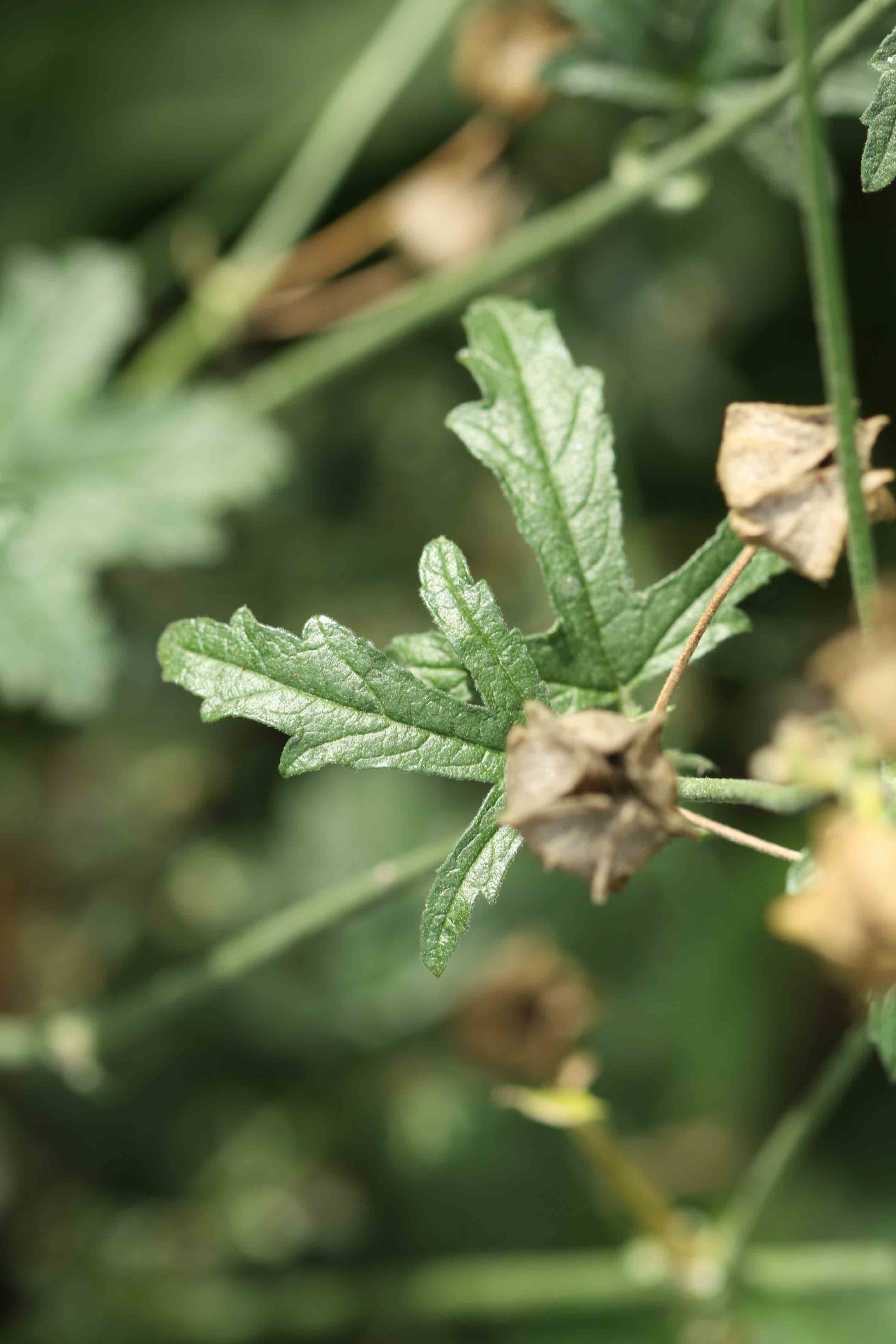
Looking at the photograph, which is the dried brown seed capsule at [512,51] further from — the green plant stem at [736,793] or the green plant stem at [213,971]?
the green plant stem at [736,793]

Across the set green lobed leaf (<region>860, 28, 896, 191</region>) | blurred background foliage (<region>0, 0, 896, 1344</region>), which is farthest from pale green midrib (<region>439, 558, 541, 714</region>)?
blurred background foliage (<region>0, 0, 896, 1344</region>)

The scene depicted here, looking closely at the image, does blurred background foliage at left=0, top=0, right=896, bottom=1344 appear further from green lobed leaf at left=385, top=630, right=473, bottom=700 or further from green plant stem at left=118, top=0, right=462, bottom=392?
green lobed leaf at left=385, top=630, right=473, bottom=700

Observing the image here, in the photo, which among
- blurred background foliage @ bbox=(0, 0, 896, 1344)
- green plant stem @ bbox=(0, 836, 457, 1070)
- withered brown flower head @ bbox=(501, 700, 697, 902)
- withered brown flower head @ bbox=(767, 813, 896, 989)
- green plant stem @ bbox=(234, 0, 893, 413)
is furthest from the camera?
blurred background foliage @ bbox=(0, 0, 896, 1344)

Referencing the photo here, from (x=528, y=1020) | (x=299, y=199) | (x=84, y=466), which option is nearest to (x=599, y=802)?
(x=528, y=1020)

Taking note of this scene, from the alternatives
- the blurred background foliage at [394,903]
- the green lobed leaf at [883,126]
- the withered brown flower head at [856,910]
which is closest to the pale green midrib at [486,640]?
the withered brown flower head at [856,910]

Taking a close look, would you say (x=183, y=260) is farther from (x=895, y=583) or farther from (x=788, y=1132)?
(x=788, y=1132)

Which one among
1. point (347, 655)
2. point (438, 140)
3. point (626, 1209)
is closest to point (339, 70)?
point (438, 140)
